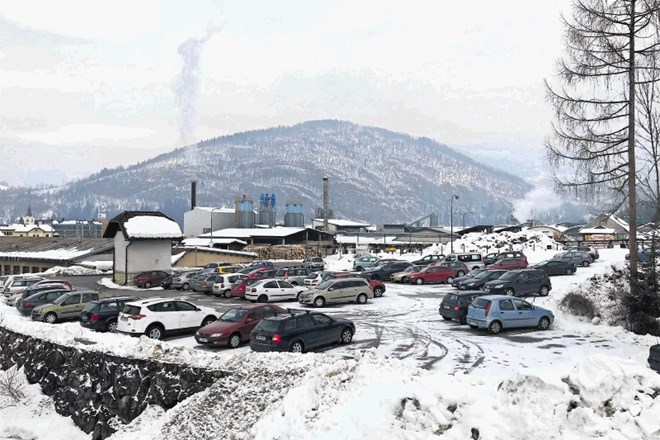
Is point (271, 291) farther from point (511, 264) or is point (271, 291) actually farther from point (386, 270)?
point (511, 264)

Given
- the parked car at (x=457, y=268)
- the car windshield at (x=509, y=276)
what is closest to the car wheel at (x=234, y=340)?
the car windshield at (x=509, y=276)

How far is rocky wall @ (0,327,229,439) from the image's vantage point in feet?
50.9

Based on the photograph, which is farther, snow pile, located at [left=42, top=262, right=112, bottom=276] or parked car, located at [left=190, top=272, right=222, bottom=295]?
snow pile, located at [left=42, top=262, right=112, bottom=276]

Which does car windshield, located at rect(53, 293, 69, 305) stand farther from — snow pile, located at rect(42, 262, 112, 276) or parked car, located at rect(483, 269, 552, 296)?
snow pile, located at rect(42, 262, 112, 276)

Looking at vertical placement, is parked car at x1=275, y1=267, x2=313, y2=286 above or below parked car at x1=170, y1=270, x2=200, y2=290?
above

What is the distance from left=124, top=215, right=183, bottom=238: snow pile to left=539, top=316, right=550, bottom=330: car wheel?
3168 cm

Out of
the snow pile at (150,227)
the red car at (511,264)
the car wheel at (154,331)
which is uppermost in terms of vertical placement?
the snow pile at (150,227)

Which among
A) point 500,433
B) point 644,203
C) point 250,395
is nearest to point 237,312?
point 250,395

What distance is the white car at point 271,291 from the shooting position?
3275 cm

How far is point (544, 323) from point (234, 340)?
12138 millimetres

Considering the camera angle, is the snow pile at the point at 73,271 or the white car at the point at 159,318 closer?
the white car at the point at 159,318

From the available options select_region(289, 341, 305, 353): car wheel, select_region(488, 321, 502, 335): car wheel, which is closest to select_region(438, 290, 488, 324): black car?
select_region(488, 321, 502, 335): car wheel

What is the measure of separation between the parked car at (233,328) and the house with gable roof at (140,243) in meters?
26.3

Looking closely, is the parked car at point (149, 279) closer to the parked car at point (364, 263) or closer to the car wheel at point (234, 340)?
the parked car at point (364, 263)
